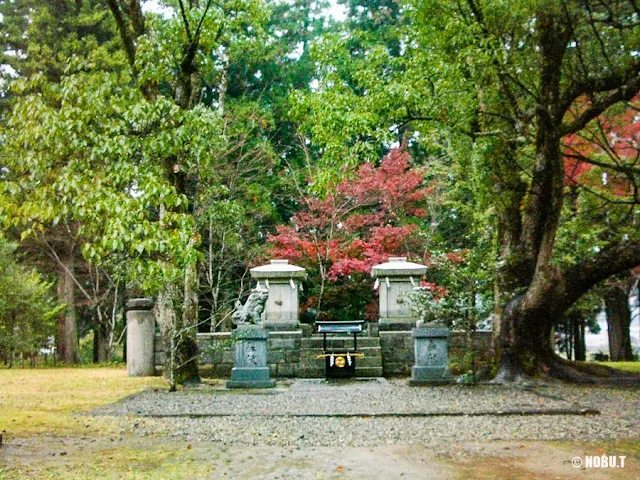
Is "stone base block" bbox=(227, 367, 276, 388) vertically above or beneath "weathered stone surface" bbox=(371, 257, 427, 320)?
beneath

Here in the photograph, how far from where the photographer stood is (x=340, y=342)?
37.8 feet

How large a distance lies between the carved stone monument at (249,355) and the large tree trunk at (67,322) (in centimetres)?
880

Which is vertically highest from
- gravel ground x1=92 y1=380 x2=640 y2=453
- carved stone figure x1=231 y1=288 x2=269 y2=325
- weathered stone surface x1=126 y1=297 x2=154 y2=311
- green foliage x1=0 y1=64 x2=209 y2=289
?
green foliage x1=0 y1=64 x2=209 y2=289

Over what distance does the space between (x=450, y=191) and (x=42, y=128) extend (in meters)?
12.1

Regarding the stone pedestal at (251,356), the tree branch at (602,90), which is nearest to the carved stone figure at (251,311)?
the stone pedestal at (251,356)

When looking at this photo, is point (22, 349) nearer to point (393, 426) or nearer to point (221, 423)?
point (221, 423)

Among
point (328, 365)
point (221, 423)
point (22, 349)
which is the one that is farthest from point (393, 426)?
point (22, 349)

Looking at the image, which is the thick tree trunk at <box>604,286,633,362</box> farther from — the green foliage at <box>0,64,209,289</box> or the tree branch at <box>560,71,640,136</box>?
the green foliage at <box>0,64,209,289</box>

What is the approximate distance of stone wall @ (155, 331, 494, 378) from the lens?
11.2 m

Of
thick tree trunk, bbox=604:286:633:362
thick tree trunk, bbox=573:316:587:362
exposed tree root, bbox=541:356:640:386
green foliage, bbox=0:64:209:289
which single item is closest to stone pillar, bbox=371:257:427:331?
exposed tree root, bbox=541:356:640:386

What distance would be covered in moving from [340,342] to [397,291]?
1.71 meters

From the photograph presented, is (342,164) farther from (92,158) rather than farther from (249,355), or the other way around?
(92,158)

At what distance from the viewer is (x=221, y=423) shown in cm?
605

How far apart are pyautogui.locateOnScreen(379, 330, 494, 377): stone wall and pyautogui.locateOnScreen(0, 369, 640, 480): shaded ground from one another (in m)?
2.57
